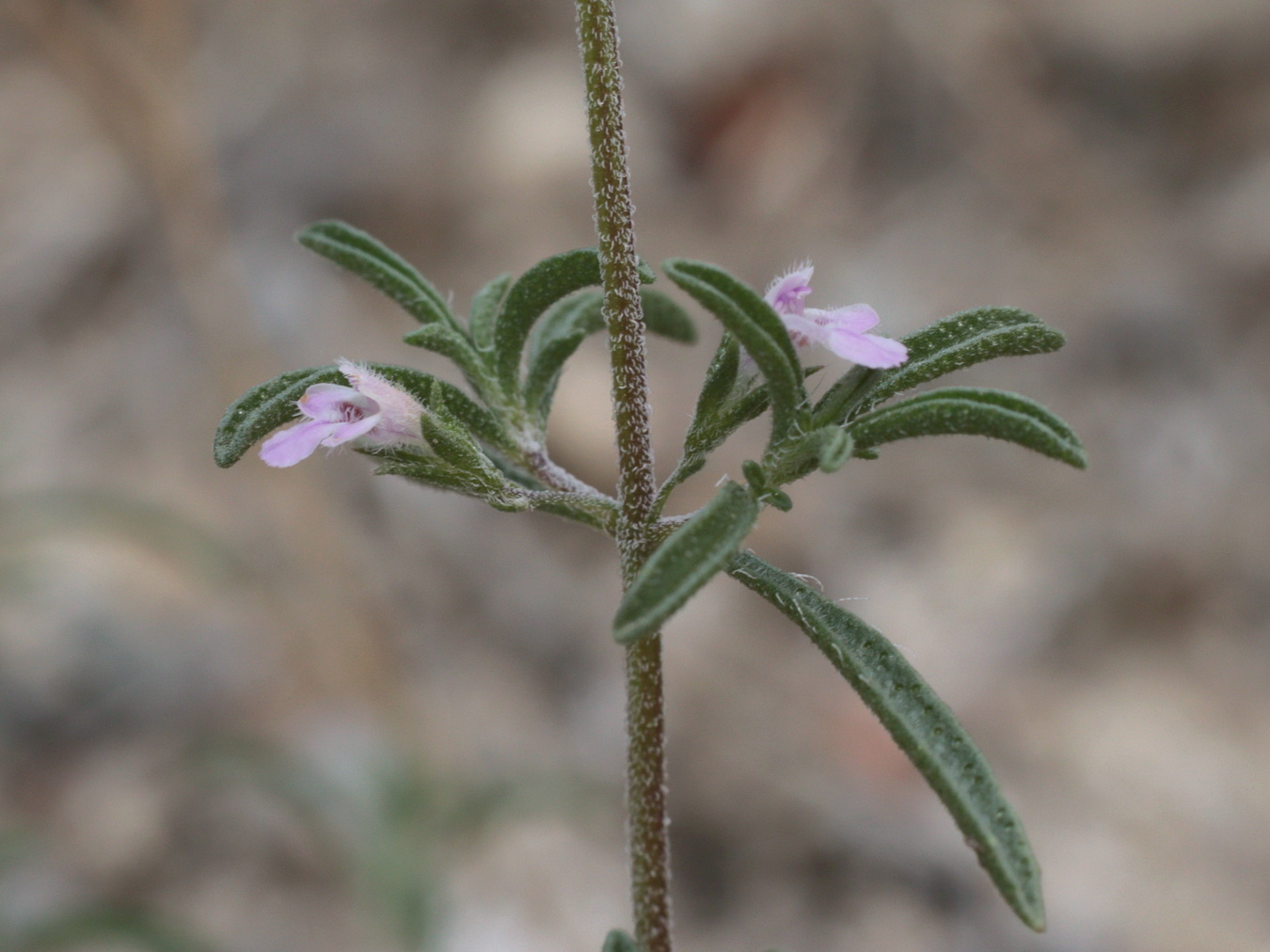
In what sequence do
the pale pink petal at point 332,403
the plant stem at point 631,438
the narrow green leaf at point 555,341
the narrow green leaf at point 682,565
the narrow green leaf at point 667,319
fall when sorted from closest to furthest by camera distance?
the narrow green leaf at point 682,565, the plant stem at point 631,438, the pale pink petal at point 332,403, the narrow green leaf at point 555,341, the narrow green leaf at point 667,319

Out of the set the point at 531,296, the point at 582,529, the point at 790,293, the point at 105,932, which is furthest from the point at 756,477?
the point at 582,529

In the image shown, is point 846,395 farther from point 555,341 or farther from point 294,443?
point 294,443

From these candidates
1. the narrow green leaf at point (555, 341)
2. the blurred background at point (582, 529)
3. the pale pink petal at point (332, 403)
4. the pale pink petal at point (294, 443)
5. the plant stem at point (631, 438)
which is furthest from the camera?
the blurred background at point (582, 529)

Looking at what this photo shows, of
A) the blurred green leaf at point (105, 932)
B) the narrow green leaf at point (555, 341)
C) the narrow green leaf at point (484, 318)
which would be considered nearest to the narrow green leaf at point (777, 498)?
the narrow green leaf at point (555, 341)

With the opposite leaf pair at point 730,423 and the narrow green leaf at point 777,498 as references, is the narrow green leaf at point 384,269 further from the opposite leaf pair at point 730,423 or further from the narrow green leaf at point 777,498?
the narrow green leaf at point 777,498

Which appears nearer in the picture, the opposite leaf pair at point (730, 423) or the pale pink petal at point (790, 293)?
the opposite leaf pair at point (730, 423)

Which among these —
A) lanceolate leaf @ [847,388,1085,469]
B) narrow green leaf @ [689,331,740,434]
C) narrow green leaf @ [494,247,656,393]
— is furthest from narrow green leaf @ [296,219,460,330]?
lanceolate leaf @ [847,388,1085,469]

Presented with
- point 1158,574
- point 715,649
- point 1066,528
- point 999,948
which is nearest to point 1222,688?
point 1158,574
